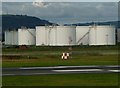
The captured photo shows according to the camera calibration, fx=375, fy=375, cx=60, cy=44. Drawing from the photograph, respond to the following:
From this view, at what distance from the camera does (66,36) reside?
141250mm

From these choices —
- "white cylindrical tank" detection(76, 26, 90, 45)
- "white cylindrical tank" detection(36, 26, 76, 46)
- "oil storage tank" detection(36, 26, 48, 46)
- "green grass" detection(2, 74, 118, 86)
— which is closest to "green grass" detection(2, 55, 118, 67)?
"green grass" detection(2, 74, 118, 86)

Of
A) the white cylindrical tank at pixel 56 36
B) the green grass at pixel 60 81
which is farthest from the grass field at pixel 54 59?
the white cylindrical tank at pixel 56 36

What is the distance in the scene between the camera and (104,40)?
143 m

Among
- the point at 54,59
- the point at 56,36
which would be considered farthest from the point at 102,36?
the point at 54,59

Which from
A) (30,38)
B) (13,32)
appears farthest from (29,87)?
(13,32)

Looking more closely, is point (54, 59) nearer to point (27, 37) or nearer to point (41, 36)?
point (41, 36)

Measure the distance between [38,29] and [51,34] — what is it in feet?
23.0

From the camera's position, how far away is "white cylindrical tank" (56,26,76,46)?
465 ft

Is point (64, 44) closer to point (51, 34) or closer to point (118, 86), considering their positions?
point (51, 34)

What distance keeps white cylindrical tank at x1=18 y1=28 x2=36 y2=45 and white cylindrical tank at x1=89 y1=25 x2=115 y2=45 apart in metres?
26.7

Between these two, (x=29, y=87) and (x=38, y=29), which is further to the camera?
(x=38, y=29)

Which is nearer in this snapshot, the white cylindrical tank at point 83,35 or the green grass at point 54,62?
the green grass at point 54,62

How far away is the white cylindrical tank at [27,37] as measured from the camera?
527 ft

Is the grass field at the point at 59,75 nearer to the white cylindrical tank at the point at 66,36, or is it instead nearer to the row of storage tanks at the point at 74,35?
the white cylindrical tank at the point at 66,36
